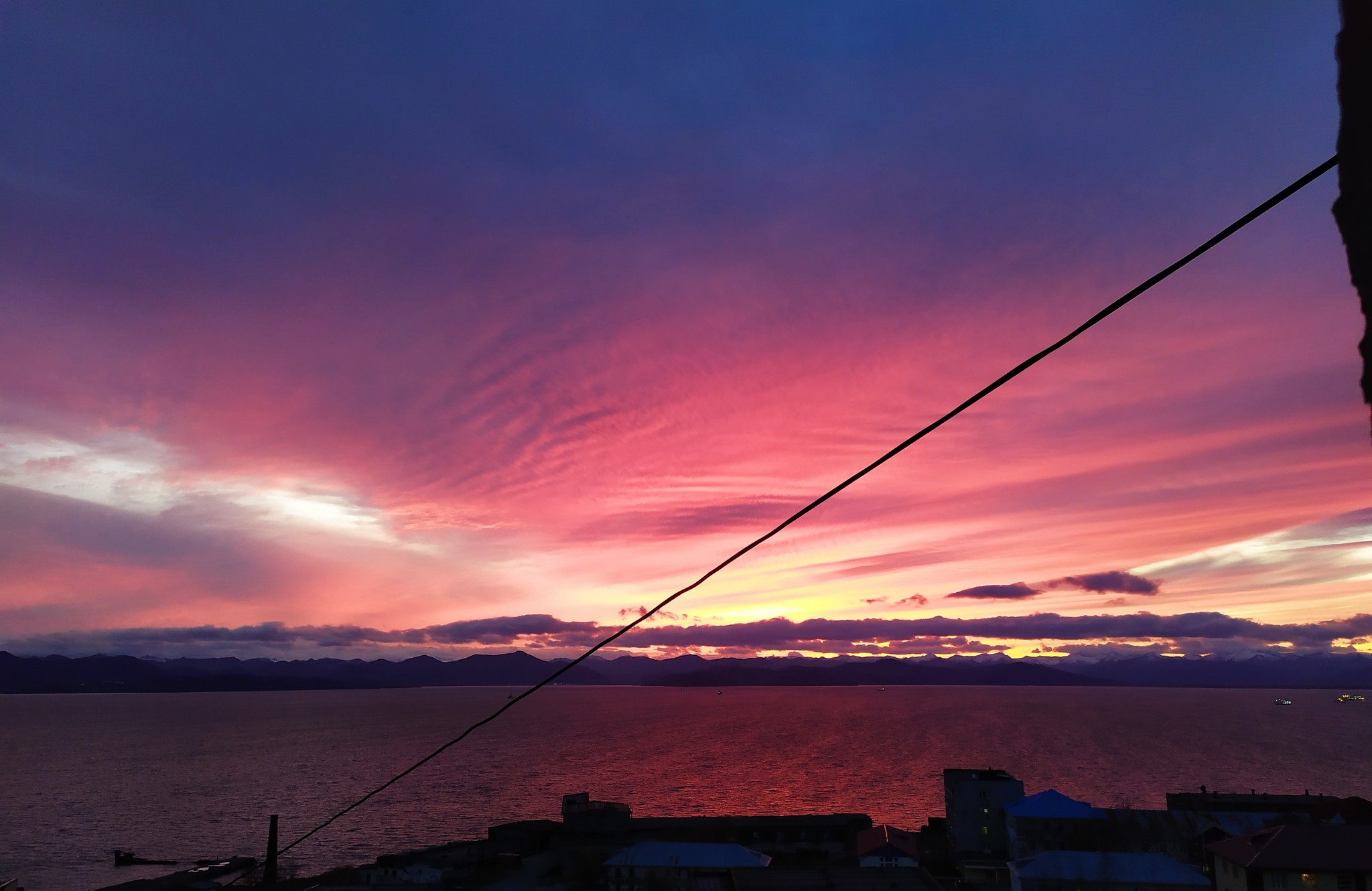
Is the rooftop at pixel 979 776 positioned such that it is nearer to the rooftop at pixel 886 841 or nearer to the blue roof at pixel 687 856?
the rooftop at pixel 886 841

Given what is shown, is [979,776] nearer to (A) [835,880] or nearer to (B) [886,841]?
(B) [886,841]

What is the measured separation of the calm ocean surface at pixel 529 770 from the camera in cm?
5212

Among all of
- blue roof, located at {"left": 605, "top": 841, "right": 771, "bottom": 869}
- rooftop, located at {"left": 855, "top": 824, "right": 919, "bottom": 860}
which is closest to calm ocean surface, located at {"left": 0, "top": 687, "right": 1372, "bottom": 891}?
rooftop, located at {"left": 855, "top": 824, "right": 919, "bottom": 860}

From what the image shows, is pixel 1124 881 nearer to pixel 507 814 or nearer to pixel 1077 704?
pixel 507 814

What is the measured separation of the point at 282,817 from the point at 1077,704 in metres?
200

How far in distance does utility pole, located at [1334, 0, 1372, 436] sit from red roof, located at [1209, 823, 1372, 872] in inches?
1114

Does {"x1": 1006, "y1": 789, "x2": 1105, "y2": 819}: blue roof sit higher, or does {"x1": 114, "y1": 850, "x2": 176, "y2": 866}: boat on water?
{"x1": 1006, "y1": 789, "x2": 1105, "y2": 819}: blue roof

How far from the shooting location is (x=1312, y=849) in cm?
2172

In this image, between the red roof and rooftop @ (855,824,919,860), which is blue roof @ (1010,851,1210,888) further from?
rooftop @ (855,824,919,860)

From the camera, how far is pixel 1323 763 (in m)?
81.4

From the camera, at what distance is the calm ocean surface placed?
171 ft

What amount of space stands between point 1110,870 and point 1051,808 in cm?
1080

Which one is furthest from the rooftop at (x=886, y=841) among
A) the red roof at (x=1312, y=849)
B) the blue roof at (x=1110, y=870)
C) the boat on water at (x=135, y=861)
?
the boat on water at (x=135, y=861)

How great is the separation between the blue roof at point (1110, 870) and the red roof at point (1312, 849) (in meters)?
1.67
